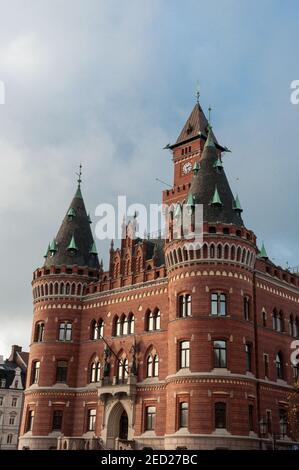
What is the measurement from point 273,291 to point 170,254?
9.63 m

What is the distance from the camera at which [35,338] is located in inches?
2195

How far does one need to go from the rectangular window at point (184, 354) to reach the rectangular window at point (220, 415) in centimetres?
365

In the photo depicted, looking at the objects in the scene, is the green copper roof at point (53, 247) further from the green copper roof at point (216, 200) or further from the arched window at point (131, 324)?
the green copper roof at point (216, 200)

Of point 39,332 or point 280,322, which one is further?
point 39,332

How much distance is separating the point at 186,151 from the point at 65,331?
947 inches

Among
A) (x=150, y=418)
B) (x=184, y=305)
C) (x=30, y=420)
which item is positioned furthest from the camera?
(x=30, y=420)

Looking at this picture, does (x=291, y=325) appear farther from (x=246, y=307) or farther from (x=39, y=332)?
(x=39, y=332)

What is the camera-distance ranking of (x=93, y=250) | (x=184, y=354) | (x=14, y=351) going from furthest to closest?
1. (x=14, y=351)
2. (x=93, y=250)
3. (x=184, y=354)

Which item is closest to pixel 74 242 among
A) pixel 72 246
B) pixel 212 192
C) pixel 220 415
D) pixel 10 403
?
pixel 72 246

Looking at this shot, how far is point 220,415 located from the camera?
41.0 m

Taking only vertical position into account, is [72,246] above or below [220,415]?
above

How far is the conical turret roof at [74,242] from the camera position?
57.2 meters
